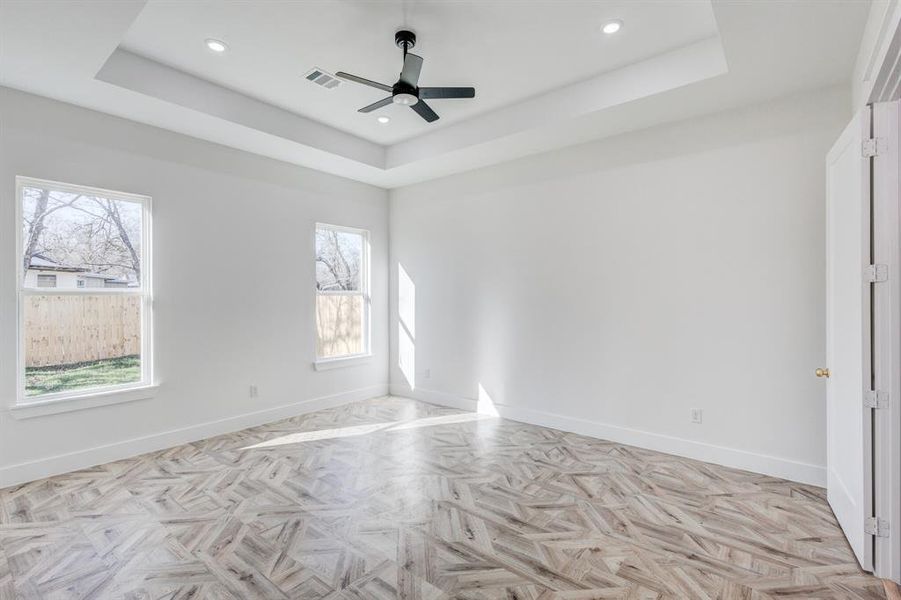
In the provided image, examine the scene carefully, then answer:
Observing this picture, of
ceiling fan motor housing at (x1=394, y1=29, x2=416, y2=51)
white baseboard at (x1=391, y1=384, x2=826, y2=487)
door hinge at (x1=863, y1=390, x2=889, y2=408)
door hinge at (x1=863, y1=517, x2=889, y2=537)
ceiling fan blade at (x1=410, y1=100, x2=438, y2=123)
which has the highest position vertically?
ceiling fan motor housing at (x1=394, y1=29, x2=416, y2=51)

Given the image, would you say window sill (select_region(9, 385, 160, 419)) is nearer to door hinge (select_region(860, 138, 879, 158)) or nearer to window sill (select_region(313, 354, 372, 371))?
window sill (select_region(313, 354, 372, 371))

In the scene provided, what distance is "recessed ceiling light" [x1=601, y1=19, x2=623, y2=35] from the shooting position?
2875 millimetres

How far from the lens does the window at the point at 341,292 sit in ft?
17.9

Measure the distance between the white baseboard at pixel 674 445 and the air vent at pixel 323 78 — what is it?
138 inches

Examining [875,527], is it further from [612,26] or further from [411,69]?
[411,69]

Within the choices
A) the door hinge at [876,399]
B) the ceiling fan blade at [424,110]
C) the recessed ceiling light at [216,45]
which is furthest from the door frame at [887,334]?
the recessed ceiling light at [216,45]

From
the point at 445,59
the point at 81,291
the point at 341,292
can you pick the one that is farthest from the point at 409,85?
the point at 341,292

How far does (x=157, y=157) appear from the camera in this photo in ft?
13.0

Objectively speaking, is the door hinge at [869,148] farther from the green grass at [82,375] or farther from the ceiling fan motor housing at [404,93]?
the green grass at [82,375]

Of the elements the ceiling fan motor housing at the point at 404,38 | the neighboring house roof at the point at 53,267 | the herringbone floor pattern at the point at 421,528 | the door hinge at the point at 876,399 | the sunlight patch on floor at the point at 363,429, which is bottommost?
the herringbone floor pattern at the point at 421,528

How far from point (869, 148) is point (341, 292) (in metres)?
4.89

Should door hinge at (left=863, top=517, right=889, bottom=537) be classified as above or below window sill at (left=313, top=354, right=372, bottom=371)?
below

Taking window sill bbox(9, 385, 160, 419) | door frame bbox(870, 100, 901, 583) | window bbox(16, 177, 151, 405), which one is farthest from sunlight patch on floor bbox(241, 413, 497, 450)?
door frame bbox(870, 100, 901, 583)

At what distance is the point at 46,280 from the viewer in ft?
11.3
